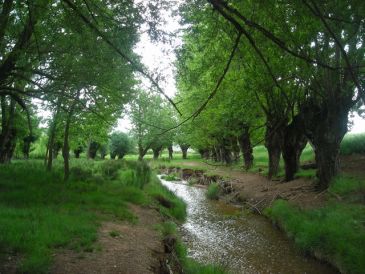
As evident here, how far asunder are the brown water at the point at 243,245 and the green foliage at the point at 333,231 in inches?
15.3

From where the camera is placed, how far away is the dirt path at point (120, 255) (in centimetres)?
630

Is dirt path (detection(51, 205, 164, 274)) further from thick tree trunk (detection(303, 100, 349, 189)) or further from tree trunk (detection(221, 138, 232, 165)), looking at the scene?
tree trunk (detection(221, 138, 232, 165))

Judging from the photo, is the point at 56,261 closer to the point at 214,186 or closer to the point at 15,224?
the point at 15,224

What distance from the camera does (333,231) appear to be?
9.67 meters

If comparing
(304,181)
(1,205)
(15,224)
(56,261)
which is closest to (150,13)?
(56,261)

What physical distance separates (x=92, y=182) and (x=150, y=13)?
11.0 m

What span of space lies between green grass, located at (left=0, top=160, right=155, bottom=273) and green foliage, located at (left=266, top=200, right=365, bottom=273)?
5396 mm

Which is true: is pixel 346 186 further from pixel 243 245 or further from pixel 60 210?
pixel 60 210

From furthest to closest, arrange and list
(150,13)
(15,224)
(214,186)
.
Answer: (214,186)
(15,224)
(150,13)

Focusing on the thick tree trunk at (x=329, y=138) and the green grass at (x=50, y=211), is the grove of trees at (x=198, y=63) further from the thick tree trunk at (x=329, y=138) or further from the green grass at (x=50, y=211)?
the green grass at (x=50, y=211)

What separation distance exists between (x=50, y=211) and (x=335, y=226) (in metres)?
8.13

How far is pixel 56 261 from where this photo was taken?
629 cm

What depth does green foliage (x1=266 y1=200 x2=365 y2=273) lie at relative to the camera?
8.41 m

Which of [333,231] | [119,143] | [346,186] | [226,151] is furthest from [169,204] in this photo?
[119,143]
